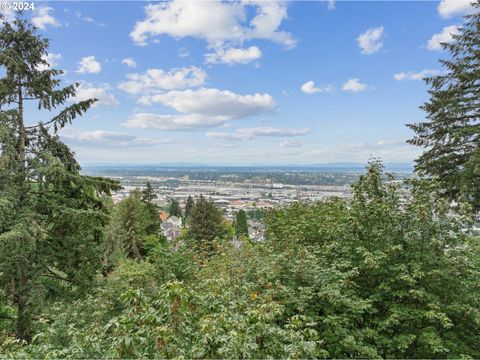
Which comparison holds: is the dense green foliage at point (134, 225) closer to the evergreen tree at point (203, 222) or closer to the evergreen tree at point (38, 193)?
the evergreen tree at point (203, 222)

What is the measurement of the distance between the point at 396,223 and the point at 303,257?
1942mm

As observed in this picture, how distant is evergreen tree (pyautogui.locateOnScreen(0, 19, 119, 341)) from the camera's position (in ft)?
26.2

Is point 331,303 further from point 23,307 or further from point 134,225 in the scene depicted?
point 134,225

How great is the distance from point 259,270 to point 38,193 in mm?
6532

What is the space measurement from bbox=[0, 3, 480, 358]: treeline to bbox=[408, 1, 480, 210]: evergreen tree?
49mm

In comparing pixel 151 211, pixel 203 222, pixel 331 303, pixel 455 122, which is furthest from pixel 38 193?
pixel 151 211

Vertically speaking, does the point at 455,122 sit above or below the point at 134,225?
above

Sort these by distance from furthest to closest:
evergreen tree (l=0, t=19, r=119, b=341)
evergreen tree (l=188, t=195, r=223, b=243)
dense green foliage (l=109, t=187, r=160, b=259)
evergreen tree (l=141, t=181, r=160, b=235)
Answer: evergreen tree (l=141, t=181, r=160, b=235), evergreen tree (l=188, t=195, r=223, b=243), dense green foliage (l=109, t=187, r=160, b=259), evergreen tree (l=0, t=19, r=119, b=341)

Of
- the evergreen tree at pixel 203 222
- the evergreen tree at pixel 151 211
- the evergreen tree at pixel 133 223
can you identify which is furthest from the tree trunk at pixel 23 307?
the evergreen tree at pixel 151 211

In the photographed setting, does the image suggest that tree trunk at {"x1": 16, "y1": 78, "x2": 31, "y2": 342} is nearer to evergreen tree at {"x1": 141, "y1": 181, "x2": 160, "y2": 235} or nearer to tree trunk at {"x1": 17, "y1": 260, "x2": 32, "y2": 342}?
tree trunk at {"x1": 17, "y1": 260, "x2": 32, "y2": 342}

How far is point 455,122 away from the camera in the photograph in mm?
11945

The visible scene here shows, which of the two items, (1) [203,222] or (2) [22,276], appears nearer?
(2) [22,276]

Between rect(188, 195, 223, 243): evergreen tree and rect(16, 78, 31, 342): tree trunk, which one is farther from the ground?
rect(16, 78, 31, 342): tree trunk

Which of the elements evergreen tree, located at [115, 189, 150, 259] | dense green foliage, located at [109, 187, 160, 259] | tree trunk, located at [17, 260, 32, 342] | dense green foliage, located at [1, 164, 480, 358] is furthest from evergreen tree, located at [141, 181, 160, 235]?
dense green foliage, located at [1, 164, 480, 358]
